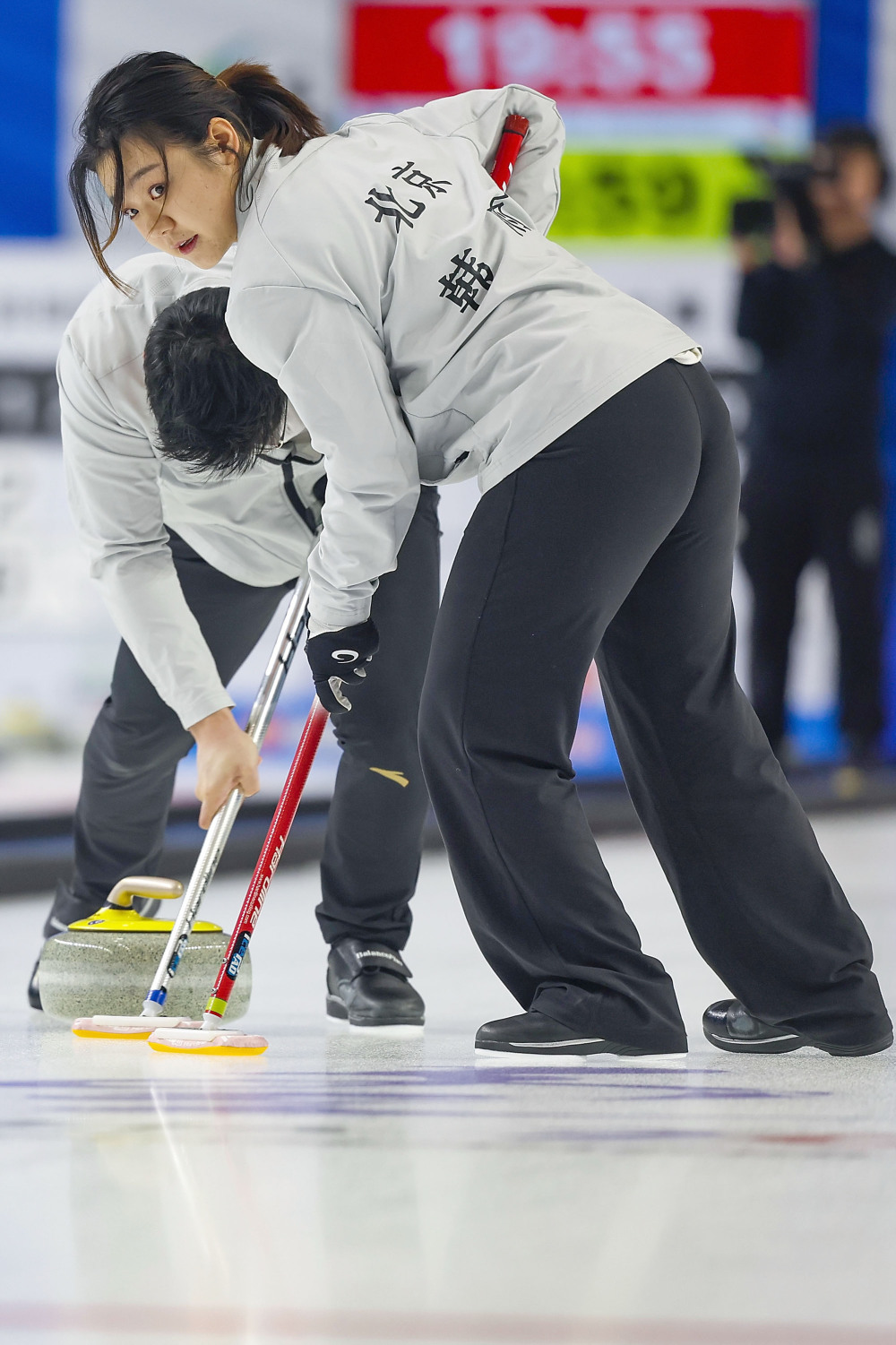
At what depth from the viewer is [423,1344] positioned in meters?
0.87

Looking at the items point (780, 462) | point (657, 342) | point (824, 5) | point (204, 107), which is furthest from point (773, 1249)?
point (824, 5)

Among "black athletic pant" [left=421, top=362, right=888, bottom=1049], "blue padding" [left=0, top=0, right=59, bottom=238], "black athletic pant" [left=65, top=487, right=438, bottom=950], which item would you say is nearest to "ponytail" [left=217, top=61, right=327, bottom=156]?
"black athletic pant" [left=421, top=362, right=888, bottom=1049]

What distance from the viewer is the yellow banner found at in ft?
16.9

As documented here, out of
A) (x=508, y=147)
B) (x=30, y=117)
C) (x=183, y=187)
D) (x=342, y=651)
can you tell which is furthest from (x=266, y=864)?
(x=30, y=117)

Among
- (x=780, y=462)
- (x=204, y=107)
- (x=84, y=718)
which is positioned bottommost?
(x=84, y=718)

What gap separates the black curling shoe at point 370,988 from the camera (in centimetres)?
196

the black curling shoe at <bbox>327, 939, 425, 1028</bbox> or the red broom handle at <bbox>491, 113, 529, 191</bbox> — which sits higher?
the red broom handle at <bbox>491, 113, 529, 191</bbox>

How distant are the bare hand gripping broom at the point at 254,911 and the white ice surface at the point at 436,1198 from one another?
0.11ft

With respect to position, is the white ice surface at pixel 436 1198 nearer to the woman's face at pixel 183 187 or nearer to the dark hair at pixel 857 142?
the woman's face at pixel 183 187

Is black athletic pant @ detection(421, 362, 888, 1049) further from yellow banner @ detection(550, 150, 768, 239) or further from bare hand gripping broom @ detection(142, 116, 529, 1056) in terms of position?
Answer: yellow banner @ detection(550, 150, 768, 239)

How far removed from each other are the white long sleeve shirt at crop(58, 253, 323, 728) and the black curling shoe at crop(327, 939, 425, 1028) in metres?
0.36

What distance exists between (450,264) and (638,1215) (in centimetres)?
90

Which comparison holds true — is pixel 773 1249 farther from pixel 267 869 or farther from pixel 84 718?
pixel 84 718

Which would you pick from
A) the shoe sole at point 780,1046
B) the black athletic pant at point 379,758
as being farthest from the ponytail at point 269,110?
the shoe sole at point 780,1046
